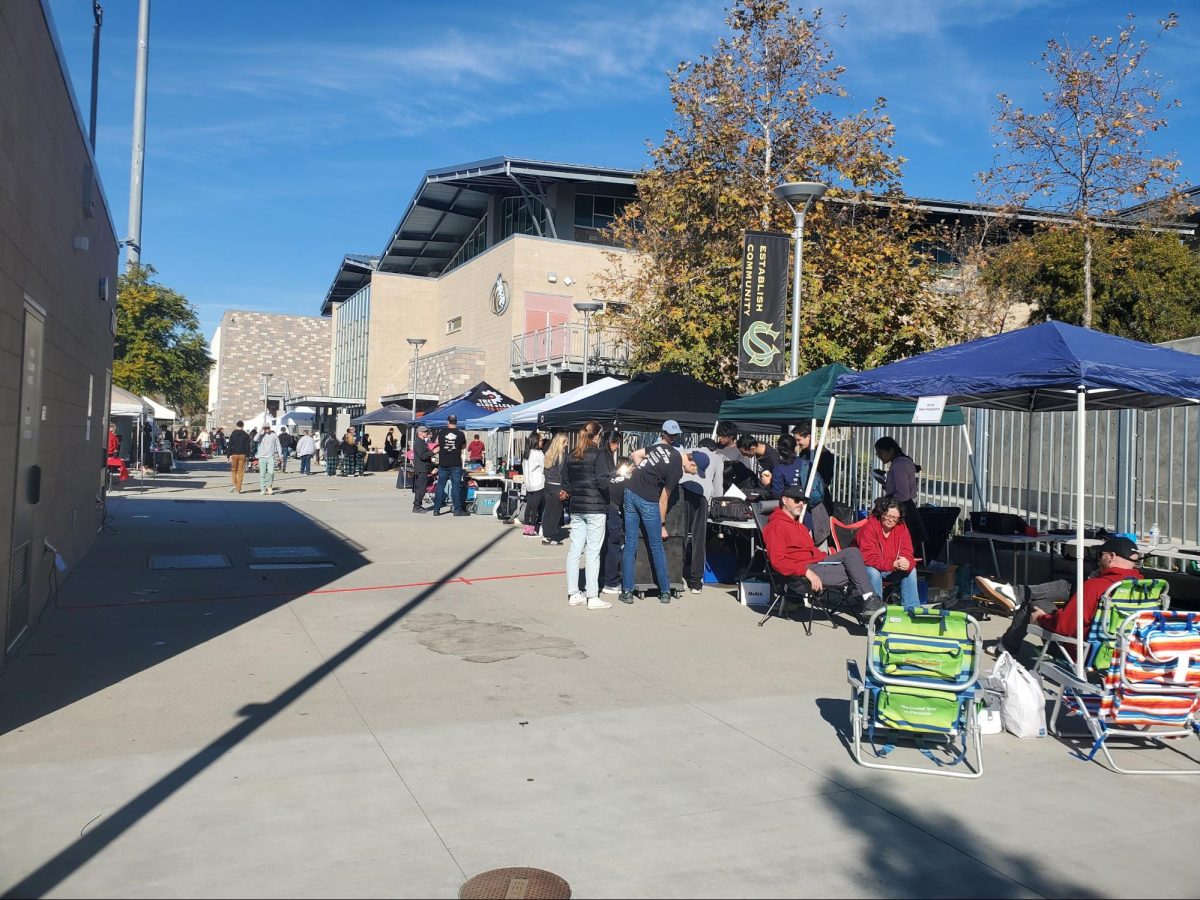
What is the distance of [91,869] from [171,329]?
42140 millimetres

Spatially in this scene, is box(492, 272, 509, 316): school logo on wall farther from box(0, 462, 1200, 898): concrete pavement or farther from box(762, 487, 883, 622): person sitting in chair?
box(762, 487, 883, 622): person sitting in chair

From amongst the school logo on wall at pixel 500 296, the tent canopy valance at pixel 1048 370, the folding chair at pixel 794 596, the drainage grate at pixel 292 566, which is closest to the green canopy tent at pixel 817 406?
the tent canopy valance at pixel 1048 370

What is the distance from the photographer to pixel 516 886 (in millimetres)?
3693

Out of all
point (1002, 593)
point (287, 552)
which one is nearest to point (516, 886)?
point (1002, 593)

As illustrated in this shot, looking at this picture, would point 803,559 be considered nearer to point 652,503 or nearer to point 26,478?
point 652,503

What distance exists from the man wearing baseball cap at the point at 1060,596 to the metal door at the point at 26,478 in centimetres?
695

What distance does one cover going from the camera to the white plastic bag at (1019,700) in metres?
5.77

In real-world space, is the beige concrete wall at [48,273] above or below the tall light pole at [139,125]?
below

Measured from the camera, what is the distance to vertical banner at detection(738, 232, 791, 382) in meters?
13.5

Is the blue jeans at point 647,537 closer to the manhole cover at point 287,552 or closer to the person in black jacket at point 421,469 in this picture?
the manhole cover at point 287,552

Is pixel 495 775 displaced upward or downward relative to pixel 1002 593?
downward

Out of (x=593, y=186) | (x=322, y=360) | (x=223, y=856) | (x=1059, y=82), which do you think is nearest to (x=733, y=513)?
(x=223, y=856)

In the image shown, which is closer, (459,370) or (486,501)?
(486,501)

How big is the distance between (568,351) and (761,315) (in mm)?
16817
